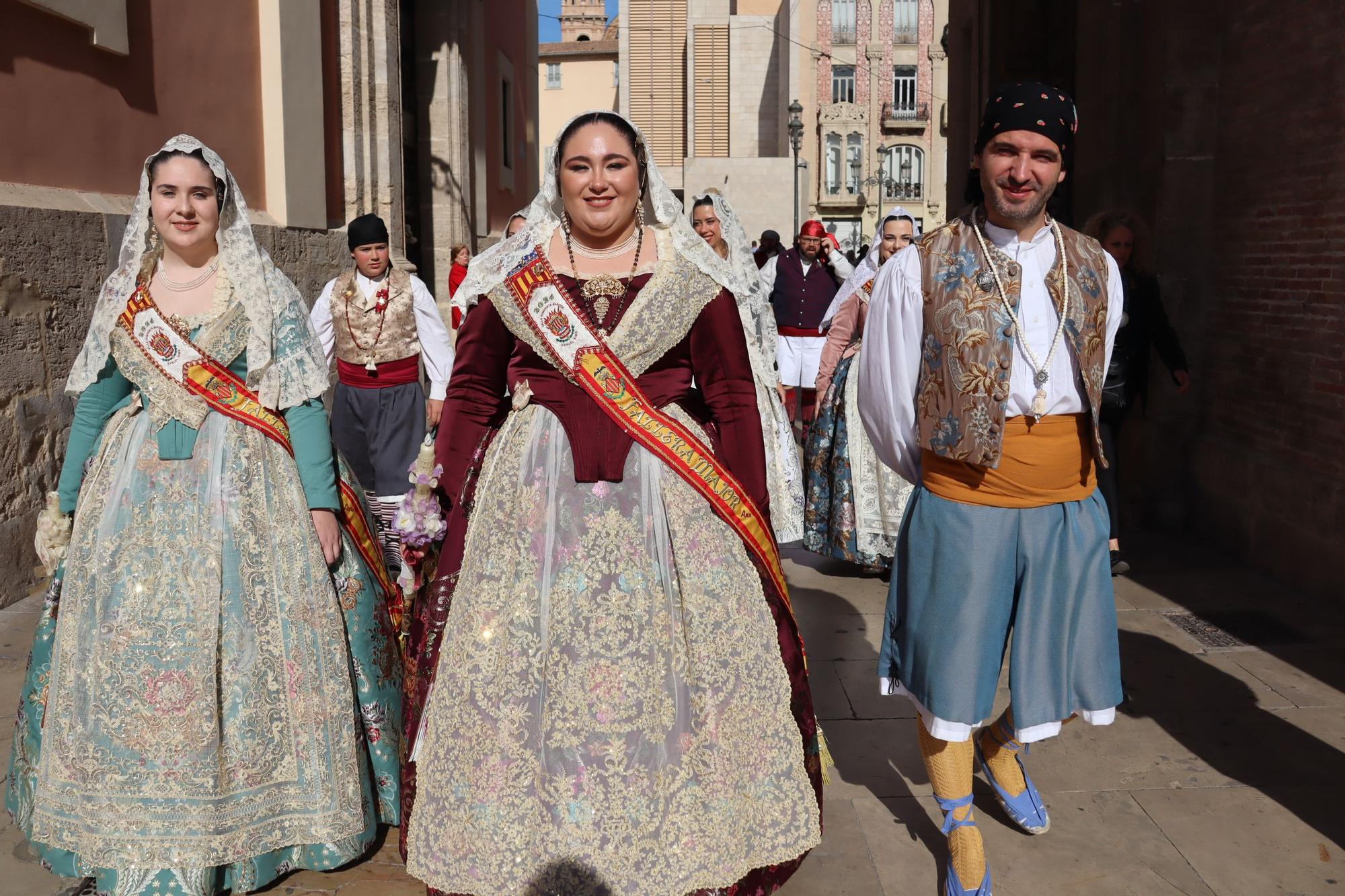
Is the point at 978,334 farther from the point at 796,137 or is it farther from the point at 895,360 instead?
the point at 796,137

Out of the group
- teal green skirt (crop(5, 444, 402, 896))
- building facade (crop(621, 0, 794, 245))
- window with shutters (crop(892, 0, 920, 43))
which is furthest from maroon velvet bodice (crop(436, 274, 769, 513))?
window with shutters (crop(892, 0, 920, 43))

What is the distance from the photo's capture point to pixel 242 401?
3357 millimetres

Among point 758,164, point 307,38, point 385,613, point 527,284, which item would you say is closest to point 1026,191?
point 527,284

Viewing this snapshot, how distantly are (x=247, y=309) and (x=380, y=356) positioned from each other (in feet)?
9.66

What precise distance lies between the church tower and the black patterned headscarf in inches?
2878

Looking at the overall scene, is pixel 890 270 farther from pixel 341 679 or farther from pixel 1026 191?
pixel 341 679

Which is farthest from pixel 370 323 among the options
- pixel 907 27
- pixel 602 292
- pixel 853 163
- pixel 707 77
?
pixel 907 27

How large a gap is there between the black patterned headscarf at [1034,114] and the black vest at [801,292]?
6.66 meters

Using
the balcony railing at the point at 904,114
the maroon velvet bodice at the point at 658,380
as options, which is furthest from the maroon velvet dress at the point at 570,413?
the balcony railing at the point at 904,114

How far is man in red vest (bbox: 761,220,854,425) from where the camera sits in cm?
977

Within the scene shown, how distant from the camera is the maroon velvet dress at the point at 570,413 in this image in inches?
118

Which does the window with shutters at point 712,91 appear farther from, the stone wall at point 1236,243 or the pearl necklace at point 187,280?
the pearl necklace at point 187,280

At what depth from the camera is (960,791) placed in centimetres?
324

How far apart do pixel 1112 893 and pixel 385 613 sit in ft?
7.50
